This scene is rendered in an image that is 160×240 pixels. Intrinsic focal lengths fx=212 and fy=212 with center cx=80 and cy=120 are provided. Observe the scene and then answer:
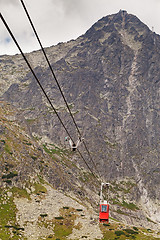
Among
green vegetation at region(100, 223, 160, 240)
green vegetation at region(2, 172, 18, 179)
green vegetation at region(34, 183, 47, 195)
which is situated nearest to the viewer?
green vegetation at region(100, 223, 160, 240)

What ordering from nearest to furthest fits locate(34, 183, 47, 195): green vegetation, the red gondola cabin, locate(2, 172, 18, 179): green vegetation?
the red gondola cabin → locate(2, 172, 18, 179): green vegetation → locate(34, 183, 47, 195): green vegetation

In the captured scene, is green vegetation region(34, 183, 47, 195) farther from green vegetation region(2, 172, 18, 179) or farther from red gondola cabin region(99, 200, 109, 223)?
red gondola cabin region(99, 200, 109, 223)

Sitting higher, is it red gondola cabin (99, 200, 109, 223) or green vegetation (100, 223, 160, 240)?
red gondola cabin (99, 200, 109, 223)

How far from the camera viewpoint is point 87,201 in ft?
441

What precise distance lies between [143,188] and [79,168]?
60747 mm

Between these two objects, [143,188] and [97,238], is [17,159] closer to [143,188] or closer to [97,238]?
[97,238]

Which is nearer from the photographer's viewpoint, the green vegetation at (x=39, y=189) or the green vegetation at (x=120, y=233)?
the green vegetation at (x=120, y=233)

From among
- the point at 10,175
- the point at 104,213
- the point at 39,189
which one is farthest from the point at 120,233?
the point at 10,175

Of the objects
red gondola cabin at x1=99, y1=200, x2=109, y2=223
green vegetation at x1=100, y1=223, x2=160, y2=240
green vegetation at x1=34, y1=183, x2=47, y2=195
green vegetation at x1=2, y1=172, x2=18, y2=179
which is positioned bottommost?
green vegetation at x1=100, y1=223, x2=160, y2=240

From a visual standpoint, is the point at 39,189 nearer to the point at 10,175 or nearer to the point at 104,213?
the point at 10,175

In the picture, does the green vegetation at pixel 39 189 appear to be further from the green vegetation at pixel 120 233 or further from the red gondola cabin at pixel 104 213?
the red gondola cabin at pixel 104 213

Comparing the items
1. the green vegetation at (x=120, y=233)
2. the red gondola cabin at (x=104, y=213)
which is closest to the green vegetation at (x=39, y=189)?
the green vegetation at (x=120, y=233)

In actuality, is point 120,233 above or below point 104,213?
below

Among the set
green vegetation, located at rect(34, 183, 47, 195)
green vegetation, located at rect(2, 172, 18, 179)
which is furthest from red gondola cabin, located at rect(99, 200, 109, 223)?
green vegetation, located at rect(2, 172, 18, 179)
